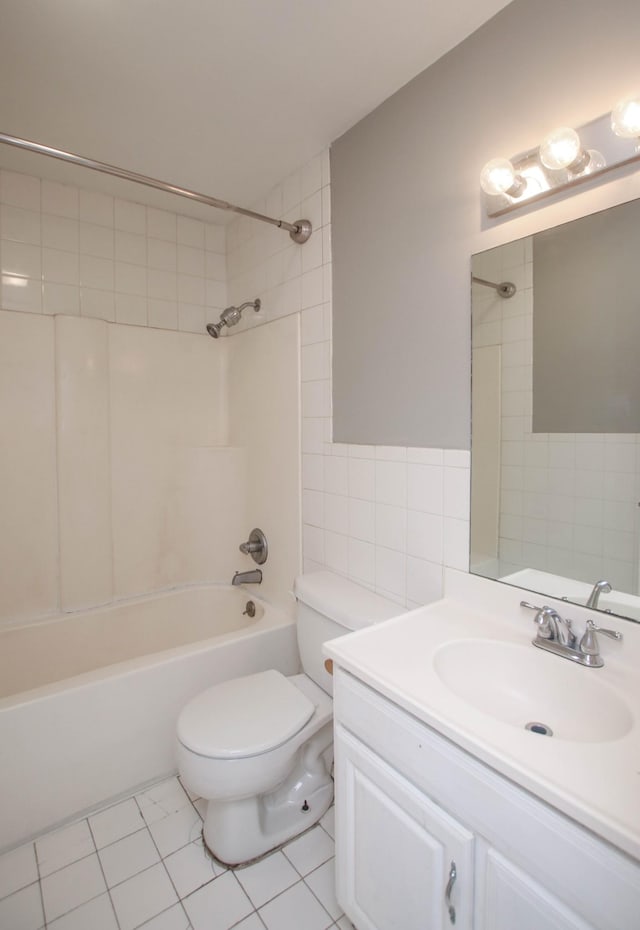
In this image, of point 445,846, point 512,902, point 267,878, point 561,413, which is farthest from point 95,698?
point 561,413

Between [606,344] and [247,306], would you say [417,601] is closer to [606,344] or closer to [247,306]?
[606,344]

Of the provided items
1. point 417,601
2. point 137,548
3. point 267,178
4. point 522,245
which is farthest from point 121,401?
point 522,245

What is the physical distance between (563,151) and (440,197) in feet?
1.32

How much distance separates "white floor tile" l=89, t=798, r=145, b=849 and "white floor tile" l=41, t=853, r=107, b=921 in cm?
8

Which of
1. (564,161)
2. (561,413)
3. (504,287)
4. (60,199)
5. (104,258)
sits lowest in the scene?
(561,413)

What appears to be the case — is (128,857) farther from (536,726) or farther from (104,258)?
(104,258)

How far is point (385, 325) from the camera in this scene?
5.05ft

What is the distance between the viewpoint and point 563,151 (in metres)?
0.99

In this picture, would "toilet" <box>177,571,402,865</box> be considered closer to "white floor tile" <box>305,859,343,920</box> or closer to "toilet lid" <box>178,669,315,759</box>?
"toilet lid" <box>178,669,315,759</box>

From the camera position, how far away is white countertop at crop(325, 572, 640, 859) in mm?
622

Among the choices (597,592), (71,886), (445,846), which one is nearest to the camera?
(445,846)

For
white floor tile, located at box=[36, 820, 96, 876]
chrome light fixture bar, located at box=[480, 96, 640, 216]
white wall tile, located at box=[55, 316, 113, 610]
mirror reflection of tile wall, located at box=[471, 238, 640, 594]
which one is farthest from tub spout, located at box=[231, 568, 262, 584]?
chrome light fixture bar, located at box=[480, 96, 640, 216]

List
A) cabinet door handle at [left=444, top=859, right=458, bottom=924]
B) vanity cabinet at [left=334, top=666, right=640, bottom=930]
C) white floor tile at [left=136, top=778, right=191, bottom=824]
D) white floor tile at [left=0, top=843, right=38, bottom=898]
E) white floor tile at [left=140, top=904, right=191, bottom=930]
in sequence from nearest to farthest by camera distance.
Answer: vanity cabinet at [left=334, top=666, right=640, bottom=930], cabinet door handle at [left=444, top=859, right=458, bottom=924], white floor tile at [left=140, top=904, right=191, bottom=930], white floor tile at [left=0, top=843, right=38, bottom=898], white floor tile at [left=136, top=778, right=191, bottom=824]

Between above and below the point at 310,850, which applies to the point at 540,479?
above
